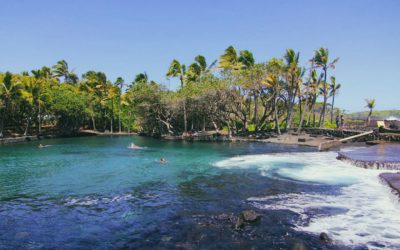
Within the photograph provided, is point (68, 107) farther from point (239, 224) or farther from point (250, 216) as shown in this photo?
point (239, 224)

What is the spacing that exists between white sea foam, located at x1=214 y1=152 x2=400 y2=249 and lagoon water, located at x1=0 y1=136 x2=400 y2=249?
0.04 metres

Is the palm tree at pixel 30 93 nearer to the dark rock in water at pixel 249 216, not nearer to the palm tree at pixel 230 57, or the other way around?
the palm tree at pixel 230 57

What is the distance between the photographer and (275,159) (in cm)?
3256

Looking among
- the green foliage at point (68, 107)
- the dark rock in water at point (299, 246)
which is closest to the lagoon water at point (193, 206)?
the dark rock in water at point (299, 246)

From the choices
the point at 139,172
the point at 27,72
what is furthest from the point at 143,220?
the point at 27,72

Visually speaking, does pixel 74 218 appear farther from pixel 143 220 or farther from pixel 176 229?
pixel 176 229

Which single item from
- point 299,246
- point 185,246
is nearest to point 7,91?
point 185,246

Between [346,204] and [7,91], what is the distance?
172ft

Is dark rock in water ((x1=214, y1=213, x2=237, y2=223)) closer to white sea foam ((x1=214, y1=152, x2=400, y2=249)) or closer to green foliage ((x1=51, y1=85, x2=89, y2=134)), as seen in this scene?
white sea foam ((x1=214, y1=152, x2=400, y2=249))

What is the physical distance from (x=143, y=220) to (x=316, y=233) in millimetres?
7163

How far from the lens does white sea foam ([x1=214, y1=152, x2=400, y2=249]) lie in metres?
12.5

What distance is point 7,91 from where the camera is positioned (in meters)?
52.1

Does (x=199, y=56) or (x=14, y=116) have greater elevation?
(x=199, y=56)

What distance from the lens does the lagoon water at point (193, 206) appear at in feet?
39.8
